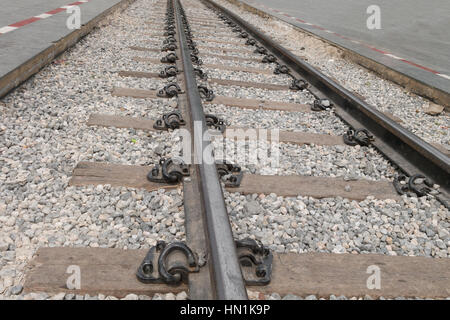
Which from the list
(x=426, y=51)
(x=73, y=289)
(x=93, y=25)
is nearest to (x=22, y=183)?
(x=73, y=289)

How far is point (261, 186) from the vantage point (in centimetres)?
216

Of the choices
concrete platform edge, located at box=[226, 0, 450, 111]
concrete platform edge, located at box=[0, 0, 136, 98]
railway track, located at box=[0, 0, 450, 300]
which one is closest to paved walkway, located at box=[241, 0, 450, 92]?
concrete platform edge, located at box=[226, 0, 450, 111]

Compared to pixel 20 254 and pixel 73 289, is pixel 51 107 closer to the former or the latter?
pixel 20 254

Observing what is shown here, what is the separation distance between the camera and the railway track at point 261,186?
4.79ft

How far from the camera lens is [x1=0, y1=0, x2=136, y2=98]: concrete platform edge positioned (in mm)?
3010

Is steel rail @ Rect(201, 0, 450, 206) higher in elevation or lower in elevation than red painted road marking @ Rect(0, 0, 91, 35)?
lower

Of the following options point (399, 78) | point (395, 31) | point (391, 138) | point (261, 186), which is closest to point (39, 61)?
point (261, 186)

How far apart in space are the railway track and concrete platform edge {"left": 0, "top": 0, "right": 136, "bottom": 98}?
0.85 meters

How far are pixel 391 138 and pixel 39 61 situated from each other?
11.9ft

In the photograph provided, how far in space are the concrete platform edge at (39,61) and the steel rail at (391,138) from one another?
3069 mm

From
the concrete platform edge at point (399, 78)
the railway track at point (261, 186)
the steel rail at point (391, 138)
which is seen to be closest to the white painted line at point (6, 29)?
the railway track at point (261, 186)

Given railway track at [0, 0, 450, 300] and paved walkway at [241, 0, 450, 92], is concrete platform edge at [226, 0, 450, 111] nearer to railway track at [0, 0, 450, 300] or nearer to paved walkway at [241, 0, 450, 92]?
paved walkway at [241, 0, 450, 92]

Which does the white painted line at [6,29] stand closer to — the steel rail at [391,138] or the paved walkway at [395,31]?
the steel rail at [391,138]

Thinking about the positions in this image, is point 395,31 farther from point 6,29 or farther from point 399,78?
point 6,29
